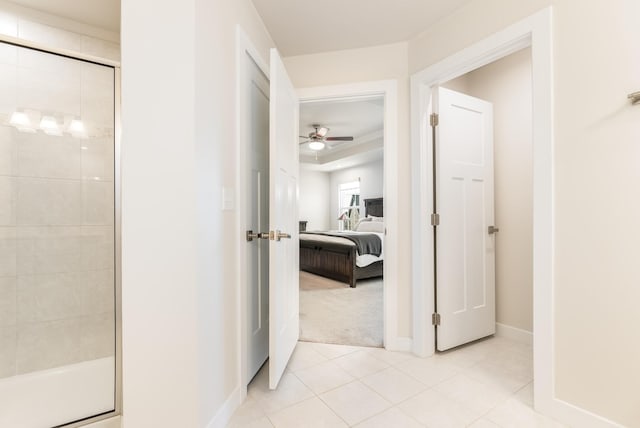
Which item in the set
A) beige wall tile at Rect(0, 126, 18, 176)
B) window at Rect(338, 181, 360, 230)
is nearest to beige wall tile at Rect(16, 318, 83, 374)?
beige wall tile at Rect(0, 126, 18, 176)

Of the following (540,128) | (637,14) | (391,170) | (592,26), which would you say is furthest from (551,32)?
(391,170)

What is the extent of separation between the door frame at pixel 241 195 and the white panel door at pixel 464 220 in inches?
57.2

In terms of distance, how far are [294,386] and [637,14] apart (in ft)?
8.31

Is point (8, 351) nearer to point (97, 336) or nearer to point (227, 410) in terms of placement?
point (97, 336)

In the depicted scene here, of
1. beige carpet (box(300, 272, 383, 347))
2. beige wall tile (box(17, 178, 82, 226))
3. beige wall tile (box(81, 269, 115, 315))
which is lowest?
beige carpet (box(300, 272, 383, 347))

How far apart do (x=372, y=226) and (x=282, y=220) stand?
4505 millimetres

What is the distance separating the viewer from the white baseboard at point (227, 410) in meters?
1.31

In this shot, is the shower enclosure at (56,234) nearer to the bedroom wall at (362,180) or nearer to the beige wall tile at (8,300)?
the beige wall tile at (8,300)

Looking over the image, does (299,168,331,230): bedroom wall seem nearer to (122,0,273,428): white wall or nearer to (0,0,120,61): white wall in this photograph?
(0,0,120,61): white wall

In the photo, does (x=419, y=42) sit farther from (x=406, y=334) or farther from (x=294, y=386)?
(x=294, y=386)

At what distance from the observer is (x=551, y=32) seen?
56.8 inches

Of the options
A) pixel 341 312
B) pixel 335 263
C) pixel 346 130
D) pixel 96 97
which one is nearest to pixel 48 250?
pixel 96 97

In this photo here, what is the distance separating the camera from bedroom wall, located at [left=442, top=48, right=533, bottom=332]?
7.79 feet

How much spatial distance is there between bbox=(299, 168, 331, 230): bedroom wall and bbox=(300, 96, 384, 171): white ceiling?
2.06 feet
